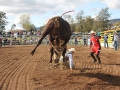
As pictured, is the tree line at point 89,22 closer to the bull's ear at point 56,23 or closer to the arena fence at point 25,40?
the arena fence at point 25,40

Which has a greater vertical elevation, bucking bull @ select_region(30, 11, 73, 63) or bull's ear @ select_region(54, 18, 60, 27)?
bull's ear @ select_region(54, 18, 60, 27)

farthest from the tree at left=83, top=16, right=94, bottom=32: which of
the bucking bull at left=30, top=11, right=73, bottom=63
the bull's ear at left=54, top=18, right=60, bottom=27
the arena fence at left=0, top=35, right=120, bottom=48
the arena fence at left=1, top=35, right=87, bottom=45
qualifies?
the bull's ear at left=54, top=18, right=60, bottom=27

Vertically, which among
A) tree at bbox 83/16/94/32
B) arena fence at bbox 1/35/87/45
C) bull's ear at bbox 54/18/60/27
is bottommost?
arena fence at bbox 1/35/87/45

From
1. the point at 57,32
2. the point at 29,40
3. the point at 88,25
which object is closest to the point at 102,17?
the point at 88,25

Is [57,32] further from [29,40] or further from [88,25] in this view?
[88,25]

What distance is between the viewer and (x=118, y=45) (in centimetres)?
2525

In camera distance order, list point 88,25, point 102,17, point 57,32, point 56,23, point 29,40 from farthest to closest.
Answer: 1. point 88,25
2. point 102,17
3. point 29,40
4. point 57,32
5. point 56,23

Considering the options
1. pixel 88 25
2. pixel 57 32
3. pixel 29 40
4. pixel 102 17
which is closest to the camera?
pixel 57 32

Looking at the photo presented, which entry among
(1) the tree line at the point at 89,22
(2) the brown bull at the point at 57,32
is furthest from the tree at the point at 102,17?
(2) the brown bull at the point at 57,32

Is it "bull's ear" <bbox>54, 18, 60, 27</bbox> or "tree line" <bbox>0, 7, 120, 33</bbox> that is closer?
"bull's ear" <bbox>54, 18, 60, 27</bbox>

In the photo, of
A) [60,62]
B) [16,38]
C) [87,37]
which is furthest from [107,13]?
[60,62]

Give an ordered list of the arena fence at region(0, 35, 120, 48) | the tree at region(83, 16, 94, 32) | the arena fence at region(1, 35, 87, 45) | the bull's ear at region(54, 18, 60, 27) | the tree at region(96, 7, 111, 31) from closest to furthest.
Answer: the bull's ear at region(54, 18, 60, 27)
the arena fence at region(0, 35, 120, 48)
the arena fence at region(1, 35, 87, 45)
the tree at region(96, 7, 111, 31)
the tree at region(83, 16, 94, 32)

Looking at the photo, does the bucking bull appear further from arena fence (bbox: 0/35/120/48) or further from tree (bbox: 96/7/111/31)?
tree (bbox: 96/7/111/31)

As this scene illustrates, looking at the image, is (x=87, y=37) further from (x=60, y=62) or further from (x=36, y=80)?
(x=36, y=80)
